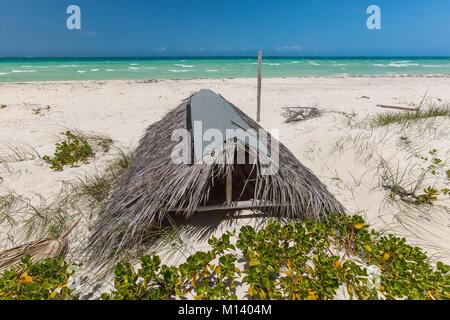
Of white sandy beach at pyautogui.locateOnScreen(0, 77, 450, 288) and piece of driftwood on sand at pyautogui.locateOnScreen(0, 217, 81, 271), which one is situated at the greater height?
white sandy beach at pyautogui.locateOnScreen(0, 77, 450, 288)

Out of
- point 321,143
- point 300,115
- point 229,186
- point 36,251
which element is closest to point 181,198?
point 229,186

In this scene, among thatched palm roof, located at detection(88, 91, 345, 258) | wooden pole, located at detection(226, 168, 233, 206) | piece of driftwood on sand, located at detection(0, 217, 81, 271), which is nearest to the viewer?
piece of driftwood on sand, located at detection(0, 217, 81, 271)

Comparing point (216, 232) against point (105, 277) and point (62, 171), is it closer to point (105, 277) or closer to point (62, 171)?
point (105, 277)

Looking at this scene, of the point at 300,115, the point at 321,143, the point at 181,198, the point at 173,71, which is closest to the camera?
the point at 181,198

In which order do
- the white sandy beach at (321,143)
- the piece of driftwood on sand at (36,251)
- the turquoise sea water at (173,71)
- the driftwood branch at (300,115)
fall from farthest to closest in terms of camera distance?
the turquoise sea water at (173,71), the driftwood branch at (300,115), the white sandy beach at (321,143), the piece of driftwood on sand at (36,251)

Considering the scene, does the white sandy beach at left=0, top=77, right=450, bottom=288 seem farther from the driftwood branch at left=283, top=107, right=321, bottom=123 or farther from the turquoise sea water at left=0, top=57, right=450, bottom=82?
the turquoise sea water at left=0, top=57, right=450, bottom=82

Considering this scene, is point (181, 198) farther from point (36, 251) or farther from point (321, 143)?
point (321, 143)

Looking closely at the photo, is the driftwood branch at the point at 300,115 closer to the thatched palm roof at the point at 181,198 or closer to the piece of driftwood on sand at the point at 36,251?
the thatched palm roof at the point at 181,198

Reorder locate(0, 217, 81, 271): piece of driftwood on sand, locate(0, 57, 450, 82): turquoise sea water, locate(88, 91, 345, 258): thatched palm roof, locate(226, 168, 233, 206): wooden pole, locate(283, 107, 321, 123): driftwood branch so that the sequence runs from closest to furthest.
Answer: locate(0, 217, 81, 271): piece of driftwood on sand, locate(88, 91, 345, 258): thatched palm roof, locate(226, 168, 233, 206): wooden pole, locate(283, 107, 321, 123): driftwood branch, locate(0, 57, 450, 82): turquoise sea water

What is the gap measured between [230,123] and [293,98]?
33.9 feet

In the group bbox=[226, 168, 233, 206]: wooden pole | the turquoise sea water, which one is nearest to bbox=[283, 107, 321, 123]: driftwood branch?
bbox=[226, 168, 233, 206]: wooden pole

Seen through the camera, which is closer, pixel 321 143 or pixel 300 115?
pixel 321 143

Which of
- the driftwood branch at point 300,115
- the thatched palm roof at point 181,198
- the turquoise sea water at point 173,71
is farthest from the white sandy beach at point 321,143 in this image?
the turquoise sea water at point 173,71

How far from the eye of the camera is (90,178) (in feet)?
13.7
